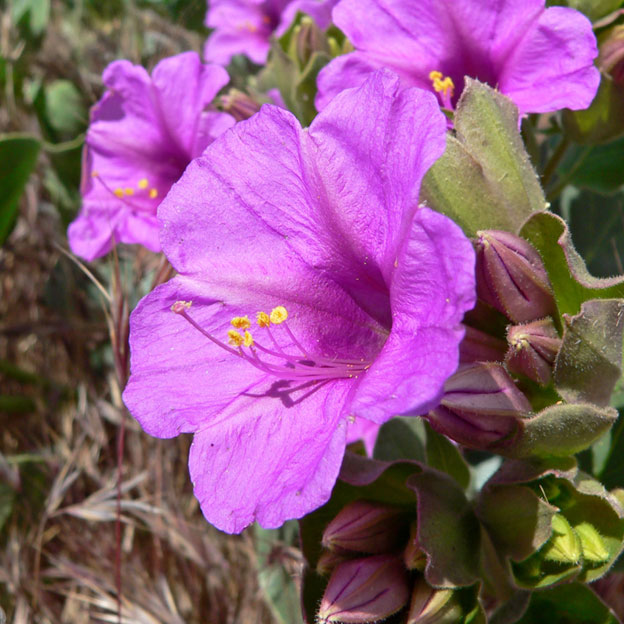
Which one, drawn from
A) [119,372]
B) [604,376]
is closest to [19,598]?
[119,372]

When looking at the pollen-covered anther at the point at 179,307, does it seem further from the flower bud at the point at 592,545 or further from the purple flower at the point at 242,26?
the purple flower at the point at 242,26

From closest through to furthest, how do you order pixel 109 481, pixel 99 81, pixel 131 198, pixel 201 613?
pixel 131 198, pixel 201 613, pixel 109 481, pixel 99 81

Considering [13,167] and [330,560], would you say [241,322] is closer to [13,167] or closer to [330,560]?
[330,560]

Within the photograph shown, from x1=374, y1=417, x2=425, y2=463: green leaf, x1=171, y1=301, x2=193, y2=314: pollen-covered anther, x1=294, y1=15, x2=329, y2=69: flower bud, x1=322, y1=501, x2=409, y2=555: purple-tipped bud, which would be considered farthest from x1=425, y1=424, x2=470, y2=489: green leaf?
x1=294, y1=15, x2=329, y2=69: flower bud

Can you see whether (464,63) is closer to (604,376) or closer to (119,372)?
(604,376)

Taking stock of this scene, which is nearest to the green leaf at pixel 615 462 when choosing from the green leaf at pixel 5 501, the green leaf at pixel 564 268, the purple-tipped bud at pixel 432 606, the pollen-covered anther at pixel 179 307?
the green leaf at pixel 564 268

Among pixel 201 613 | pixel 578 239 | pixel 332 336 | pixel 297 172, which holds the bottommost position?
pixel 201 613

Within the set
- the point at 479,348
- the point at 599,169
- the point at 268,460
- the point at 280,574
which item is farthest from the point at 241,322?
the point at 599,169
